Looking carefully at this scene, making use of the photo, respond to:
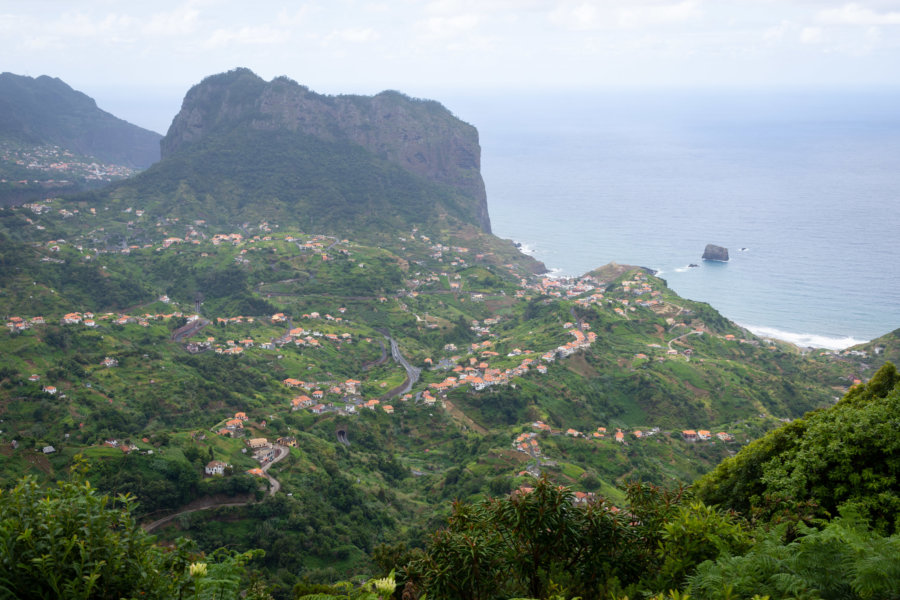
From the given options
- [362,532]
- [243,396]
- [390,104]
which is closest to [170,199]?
[390,104]

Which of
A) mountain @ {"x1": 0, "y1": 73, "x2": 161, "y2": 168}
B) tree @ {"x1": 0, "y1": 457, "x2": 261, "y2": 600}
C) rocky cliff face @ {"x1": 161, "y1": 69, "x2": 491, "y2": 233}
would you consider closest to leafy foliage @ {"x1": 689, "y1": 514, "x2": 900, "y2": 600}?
tree @ {"x1": 0, "y1": 457, "x2": 261, "y2": 600}

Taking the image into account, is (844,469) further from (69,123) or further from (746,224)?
(69,123)

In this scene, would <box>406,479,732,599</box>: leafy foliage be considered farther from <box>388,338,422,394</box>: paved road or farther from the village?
<box>388,338,422,394</box>: paved road

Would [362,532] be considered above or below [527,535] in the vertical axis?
below

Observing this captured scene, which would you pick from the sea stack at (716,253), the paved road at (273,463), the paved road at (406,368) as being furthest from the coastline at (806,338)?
the paved road at (273,463)

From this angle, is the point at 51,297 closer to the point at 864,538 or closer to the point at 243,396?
the point at 243,396

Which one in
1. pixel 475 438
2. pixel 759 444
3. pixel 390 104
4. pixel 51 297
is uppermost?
pixel 390 104
